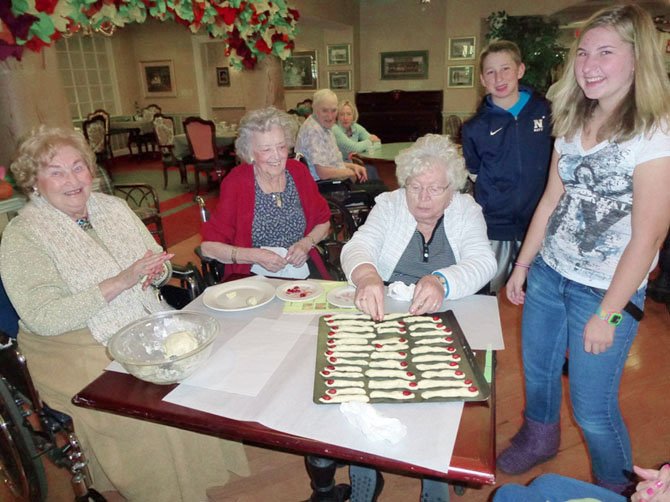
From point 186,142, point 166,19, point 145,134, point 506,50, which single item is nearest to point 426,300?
point 506,50

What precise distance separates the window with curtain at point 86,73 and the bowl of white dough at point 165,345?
9676 mm

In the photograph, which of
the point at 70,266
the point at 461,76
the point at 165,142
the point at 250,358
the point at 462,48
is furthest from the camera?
the point at 461,76

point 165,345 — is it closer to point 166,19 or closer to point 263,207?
point 263,207

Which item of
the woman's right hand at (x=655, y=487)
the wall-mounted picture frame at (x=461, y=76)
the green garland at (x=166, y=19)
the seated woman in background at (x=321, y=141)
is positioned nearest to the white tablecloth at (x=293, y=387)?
the woman's right hand at (x=655, y=487)

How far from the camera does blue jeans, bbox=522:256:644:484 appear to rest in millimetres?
1317

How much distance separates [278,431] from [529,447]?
48.5 inches

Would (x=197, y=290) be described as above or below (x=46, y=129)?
below

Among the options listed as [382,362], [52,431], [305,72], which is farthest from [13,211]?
[305,72]

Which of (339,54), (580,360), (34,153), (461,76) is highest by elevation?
(339,54)

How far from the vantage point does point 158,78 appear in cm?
1036

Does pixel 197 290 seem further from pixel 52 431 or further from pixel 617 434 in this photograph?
pixel 617 434

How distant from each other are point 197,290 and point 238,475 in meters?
0.75

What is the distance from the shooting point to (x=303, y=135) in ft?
12.3

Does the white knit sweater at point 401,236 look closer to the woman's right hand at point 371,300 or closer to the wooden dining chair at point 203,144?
the woman's right hand at point 371,300
